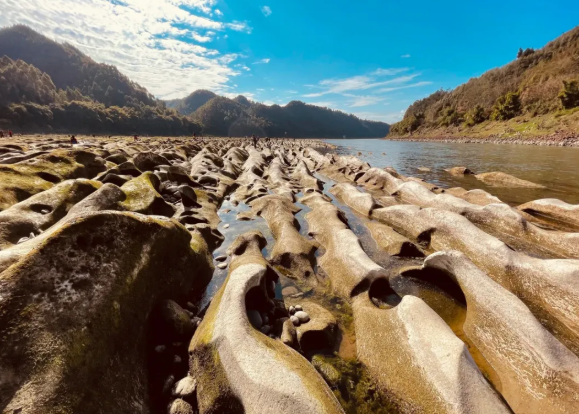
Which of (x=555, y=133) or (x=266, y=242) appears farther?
(x=555, y=133)

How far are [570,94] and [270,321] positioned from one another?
375 ft

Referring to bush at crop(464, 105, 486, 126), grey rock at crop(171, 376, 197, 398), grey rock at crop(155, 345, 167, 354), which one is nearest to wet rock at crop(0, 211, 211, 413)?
grey rock at crop(155, 345, 167, 354)

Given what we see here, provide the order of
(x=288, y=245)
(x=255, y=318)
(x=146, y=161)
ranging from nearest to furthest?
(x=255, y=318), (x=288, y=245), (x=146, y=161)

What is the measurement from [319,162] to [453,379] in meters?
38.1

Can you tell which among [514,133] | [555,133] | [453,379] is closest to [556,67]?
[514,133]

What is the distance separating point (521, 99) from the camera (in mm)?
100875

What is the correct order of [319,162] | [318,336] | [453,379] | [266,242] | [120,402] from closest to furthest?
[120,402] → [453,379] → [318,336] → [266,242] → [319,162]

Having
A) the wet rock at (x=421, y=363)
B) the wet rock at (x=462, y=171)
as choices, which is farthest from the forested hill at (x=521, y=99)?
the wet rock at (x=421, y=363)

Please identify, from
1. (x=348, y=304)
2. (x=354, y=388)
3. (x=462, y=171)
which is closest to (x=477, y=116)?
(x=462, y=171)

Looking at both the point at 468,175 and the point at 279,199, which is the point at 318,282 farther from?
the point at 468,175

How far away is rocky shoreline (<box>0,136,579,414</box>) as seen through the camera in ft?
12.5

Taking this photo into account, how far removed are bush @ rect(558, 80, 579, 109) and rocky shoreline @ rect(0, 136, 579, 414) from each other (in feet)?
338

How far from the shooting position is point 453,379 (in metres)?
4.20

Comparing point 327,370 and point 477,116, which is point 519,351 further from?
point 477,116
